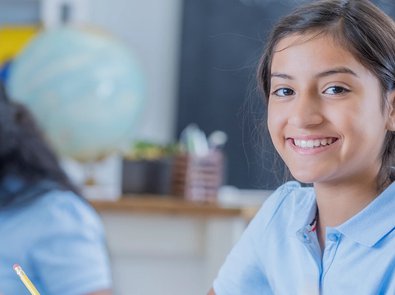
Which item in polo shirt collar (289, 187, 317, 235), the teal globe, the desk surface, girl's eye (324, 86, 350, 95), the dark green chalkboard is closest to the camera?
girl's eye (324, 86, 350, 95)

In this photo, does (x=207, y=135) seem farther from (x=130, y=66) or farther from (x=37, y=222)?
(x=37, y=222)

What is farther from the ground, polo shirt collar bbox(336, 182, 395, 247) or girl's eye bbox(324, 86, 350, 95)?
girl's eye bbox(324, 86, 350, 95)

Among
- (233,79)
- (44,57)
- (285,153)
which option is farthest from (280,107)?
(233,79)

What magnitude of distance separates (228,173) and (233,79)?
300mm

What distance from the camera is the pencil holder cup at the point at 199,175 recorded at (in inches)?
116

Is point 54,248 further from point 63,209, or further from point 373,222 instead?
point 373,222

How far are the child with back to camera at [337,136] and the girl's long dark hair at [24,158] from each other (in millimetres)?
845

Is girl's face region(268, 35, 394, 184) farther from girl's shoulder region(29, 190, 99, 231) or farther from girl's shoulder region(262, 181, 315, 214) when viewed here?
girl's shoulder region(29, 190, 99, 231)

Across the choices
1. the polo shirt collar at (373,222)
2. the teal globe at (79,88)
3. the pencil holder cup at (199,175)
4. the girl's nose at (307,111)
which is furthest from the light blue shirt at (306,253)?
the pencil holder cup at (199,175)

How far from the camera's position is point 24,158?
1821 millimetres

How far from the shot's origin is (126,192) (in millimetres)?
2990

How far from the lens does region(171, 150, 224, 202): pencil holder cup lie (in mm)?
2941

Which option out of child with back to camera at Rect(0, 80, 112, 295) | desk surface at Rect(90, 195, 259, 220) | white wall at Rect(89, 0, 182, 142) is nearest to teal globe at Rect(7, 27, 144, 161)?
desk surface at Rect(90, 195, 259, 220)

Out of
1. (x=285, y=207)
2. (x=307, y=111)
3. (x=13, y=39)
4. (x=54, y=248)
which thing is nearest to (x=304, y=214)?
(x=285, y=207)
